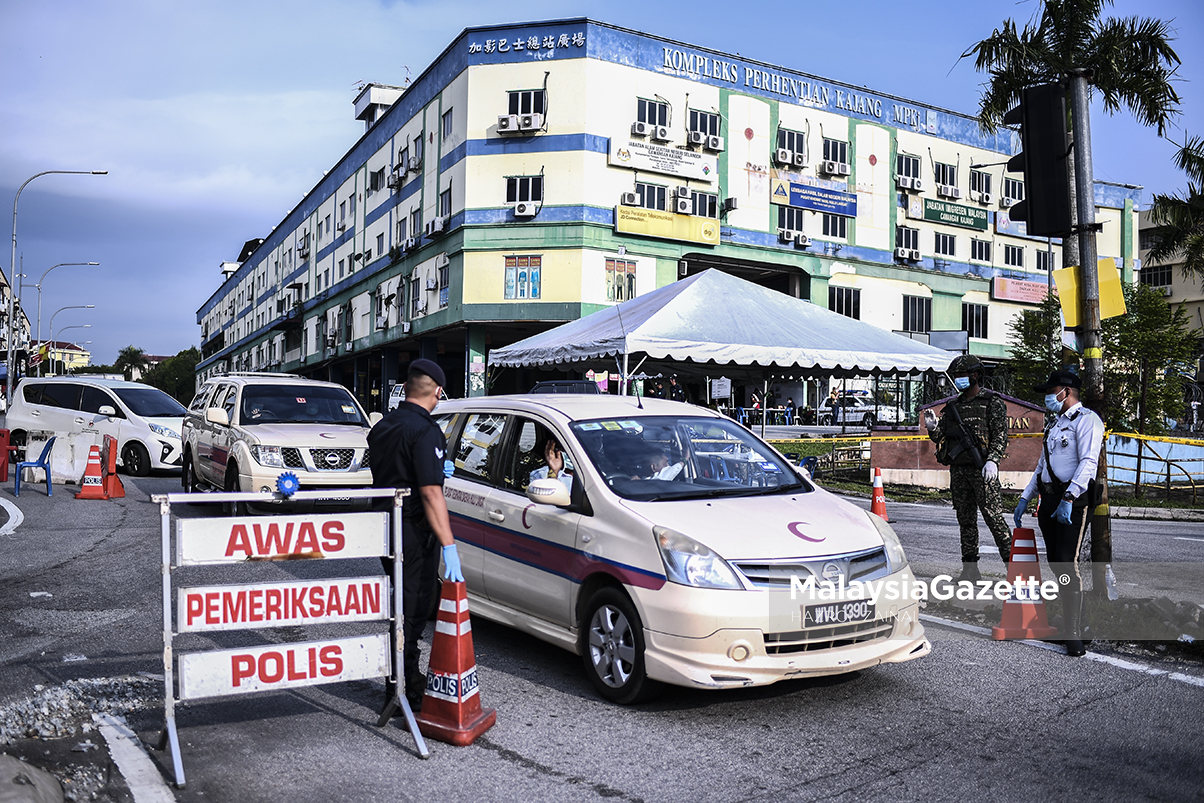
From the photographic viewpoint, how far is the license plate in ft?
15.5

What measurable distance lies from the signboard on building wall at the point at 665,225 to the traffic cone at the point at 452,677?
112 feet

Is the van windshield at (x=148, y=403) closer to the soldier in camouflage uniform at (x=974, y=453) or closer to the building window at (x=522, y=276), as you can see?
the soldier in camouflage uniform at (x=974, y=453)

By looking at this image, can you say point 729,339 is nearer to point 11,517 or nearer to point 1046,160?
point 1046,160

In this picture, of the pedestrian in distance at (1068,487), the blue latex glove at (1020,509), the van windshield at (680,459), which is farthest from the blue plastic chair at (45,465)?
the pedestrian in distance at (1068,487)

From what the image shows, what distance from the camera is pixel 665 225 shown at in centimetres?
3841

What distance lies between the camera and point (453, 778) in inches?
159

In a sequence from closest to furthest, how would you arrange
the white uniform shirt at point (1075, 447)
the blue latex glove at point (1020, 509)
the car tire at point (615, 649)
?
the car tire at point (615, 649) < the white uniform shirt at point (1075, 447) < the blue latex glove at point (1020, 509)

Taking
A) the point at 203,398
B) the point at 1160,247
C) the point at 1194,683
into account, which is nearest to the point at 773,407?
the point at 1160,247

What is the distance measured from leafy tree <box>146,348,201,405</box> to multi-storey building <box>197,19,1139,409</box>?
97373 mm

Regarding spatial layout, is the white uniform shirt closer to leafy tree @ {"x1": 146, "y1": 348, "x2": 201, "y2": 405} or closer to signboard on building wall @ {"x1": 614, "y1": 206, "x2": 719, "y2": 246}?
signboard on building wall @ {"x1": 614, "y1": 206, "x2": 719, "y2": 246}

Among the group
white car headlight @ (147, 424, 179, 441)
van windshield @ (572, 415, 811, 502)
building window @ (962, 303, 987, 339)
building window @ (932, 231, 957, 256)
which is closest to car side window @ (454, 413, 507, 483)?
van windshield @ (572, 415, 811, 502)

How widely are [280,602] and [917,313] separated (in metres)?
45.0

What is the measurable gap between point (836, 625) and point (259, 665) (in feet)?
9.09

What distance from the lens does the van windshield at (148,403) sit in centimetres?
1803
